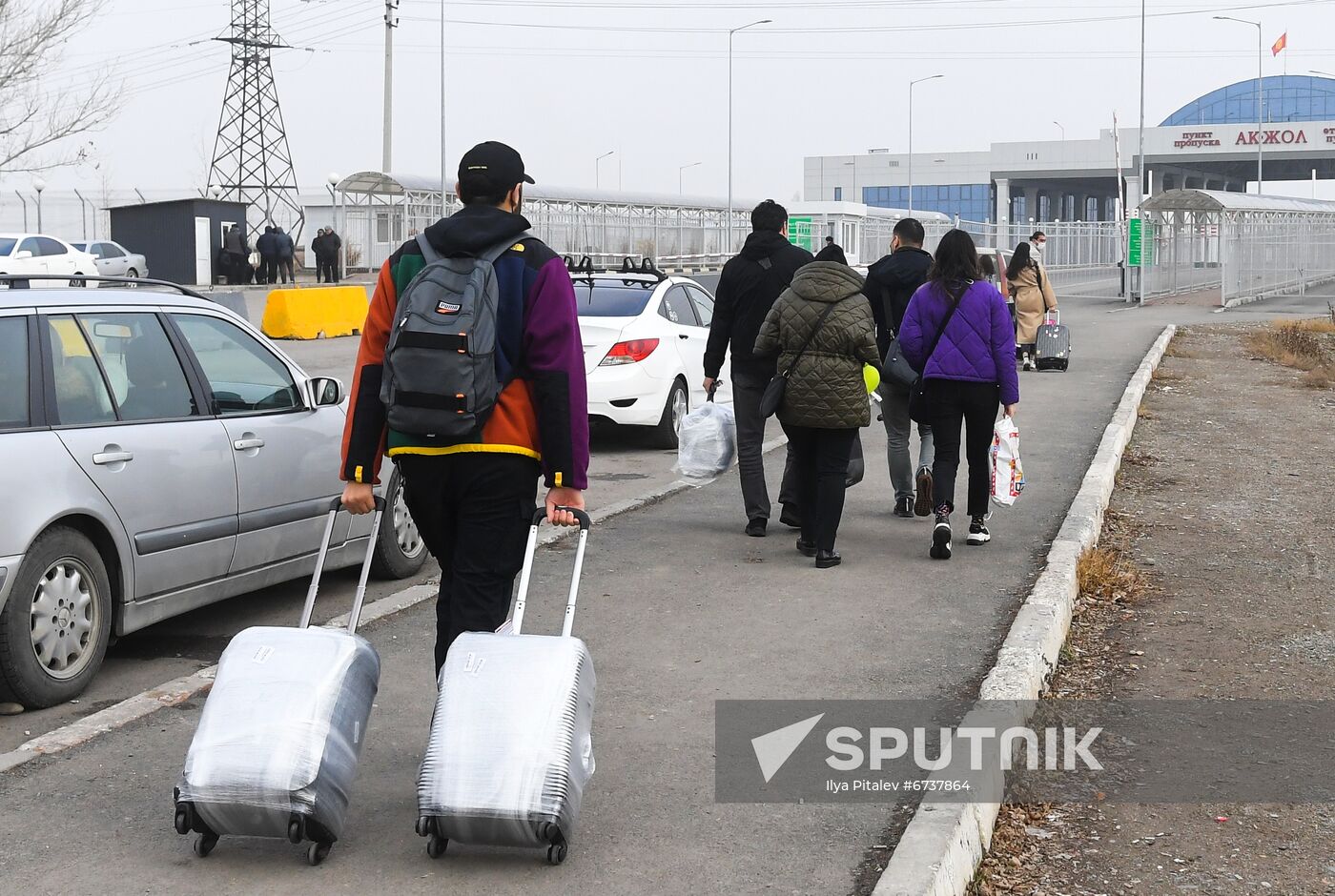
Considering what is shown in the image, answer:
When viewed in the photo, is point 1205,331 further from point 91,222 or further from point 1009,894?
point 91,222

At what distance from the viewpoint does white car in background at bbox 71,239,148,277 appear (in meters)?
37.2

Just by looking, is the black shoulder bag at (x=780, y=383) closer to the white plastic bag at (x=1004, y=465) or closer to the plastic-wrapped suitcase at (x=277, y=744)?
the white plastic bag at (x=1004, y=465)

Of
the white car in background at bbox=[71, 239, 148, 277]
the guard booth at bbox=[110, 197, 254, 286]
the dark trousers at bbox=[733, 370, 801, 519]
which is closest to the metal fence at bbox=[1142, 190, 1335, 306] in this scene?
the guard booth at bbox=[110, 197, 254, 286]

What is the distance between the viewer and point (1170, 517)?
9883 mm

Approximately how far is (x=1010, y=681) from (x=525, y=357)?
2520 millimetres

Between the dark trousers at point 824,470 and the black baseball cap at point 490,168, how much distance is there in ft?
12.6

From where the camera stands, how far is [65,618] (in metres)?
5.69

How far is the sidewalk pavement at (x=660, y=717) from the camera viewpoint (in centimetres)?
416

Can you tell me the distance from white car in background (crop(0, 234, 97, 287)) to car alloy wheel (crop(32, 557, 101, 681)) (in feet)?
92.3

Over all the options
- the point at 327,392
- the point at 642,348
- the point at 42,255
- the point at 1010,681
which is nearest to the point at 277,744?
the point at 1010,681

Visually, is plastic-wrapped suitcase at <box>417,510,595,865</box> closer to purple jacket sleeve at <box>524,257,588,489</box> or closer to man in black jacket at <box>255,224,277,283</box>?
purple jacket sleeve at <box>524,257,588,489</box>

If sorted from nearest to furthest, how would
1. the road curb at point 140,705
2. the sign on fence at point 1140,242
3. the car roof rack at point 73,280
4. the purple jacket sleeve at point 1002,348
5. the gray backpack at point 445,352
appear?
the gray backpack at point 445,352 < the road curb at point 140,705 < the car roof rack at point 73,280 < the purple jacket sleeve at point 1002,348 < the sign on fence at point 1140,242

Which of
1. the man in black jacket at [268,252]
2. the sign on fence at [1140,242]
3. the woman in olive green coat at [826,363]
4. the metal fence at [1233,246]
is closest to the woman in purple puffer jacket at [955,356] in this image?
the woman in olive green coat at [826,363]

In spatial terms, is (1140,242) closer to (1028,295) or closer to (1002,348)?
(1028,295)
